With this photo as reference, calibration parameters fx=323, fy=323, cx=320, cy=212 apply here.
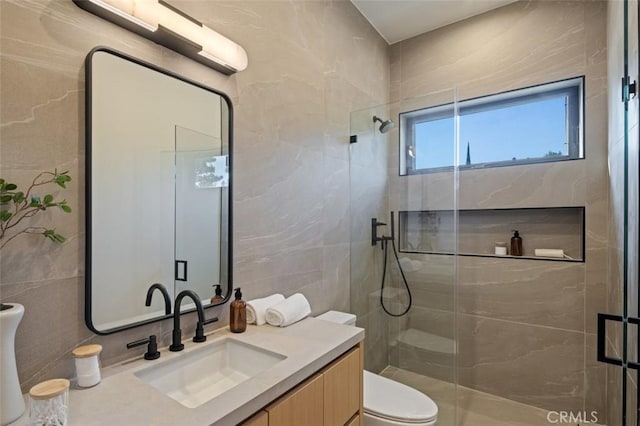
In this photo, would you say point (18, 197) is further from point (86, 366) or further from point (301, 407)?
point (301, 407)

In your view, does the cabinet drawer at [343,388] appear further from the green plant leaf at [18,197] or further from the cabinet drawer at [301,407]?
the green plant leaf at [18,197]

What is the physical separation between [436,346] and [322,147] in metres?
1.75

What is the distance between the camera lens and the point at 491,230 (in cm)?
269

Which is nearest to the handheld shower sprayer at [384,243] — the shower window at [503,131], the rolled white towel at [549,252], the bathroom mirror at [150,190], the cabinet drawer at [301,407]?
the shower window at [503,131]

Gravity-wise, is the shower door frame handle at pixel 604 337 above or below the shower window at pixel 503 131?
below

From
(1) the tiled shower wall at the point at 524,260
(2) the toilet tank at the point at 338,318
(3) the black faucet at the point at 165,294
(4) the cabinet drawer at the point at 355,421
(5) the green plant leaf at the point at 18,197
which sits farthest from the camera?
(1) the tiled shower wall at the point at 524,260

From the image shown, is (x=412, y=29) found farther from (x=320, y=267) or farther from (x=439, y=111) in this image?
(x=320, y=267)

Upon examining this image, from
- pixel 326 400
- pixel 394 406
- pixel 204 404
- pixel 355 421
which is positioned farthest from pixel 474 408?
pixel 204 404

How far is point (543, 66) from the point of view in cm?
243

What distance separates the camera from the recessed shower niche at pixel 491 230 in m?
2.39

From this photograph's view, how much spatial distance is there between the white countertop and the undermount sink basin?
0.03m

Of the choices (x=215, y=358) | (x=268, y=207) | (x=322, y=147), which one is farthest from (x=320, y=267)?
(x=215, y=358)

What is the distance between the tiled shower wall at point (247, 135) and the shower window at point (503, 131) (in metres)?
0.57

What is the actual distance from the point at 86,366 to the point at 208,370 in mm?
447
